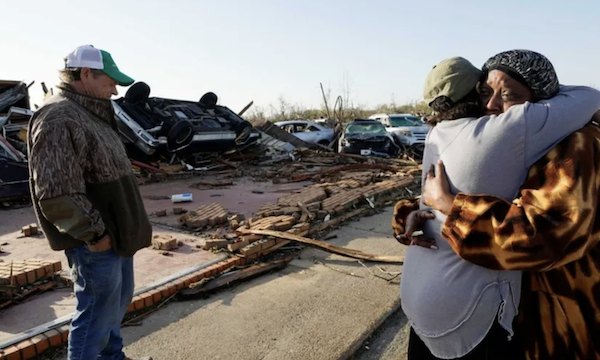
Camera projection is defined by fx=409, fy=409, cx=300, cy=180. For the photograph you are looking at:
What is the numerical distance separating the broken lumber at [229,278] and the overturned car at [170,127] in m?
7.60

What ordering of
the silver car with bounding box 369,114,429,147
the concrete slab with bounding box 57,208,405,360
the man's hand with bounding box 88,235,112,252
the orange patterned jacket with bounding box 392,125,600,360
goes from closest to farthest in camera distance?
the orange patterned jacket with bounding box 392,125,600,360
the man's hand with bounding box 88,235,112,252
the concrete slab with bounding box 57,208,405,360
the silver car with bounding box 369,114,429,147

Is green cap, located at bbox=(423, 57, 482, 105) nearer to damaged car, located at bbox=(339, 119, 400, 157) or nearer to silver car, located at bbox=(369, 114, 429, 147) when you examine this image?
damaged car, located at bbox=(339, 119, 400, 157)

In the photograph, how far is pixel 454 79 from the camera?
1.48m

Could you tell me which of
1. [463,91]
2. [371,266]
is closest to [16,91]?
[371,266]

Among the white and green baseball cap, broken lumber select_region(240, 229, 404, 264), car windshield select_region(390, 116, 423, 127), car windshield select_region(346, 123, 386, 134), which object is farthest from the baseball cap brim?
car windshield select_region(390, 116, 423, 127)

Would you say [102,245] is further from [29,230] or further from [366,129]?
[366,129]

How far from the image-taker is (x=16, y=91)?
11.3 m

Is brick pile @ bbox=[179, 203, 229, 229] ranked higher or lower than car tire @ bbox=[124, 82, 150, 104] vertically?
lower

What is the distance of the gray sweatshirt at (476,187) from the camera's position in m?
1.26

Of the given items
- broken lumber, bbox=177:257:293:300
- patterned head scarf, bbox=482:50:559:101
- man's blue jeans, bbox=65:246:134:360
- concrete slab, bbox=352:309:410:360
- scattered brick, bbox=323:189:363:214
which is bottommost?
concrete slab, bbox=352:309:410:360

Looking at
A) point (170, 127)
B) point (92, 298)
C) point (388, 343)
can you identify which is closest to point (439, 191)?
point (92, 298)

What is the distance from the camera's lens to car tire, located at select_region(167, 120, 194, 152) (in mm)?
11125

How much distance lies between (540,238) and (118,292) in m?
2.13

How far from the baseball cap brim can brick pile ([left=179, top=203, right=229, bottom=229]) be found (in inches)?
148
